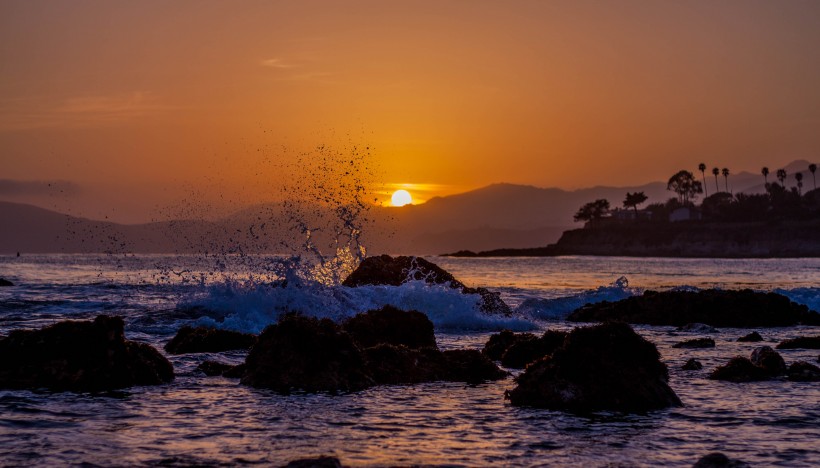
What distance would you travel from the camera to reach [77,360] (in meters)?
13.1

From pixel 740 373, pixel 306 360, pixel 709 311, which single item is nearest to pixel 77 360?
pixel 306 360

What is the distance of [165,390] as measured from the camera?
12.9m

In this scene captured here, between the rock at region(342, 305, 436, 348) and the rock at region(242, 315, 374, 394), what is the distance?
16.3 ft

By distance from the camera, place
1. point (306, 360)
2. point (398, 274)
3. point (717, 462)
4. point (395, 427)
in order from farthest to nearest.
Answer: point (398, 274) → point (306, 360) → point (395, 427) → point (717, 462)

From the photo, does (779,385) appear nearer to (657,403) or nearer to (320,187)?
(657,403)

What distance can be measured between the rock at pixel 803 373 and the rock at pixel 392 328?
759 cm

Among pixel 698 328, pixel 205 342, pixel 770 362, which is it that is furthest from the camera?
pixel 698 328

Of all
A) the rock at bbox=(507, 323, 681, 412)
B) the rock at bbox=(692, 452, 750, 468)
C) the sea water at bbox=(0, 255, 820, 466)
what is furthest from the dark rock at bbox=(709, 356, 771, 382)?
the rock at bbox=(692, 452, 750, 468)

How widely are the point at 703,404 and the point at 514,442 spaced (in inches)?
153

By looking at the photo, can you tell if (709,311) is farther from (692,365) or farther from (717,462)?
(717,462)

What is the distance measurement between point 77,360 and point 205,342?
4.99 meters

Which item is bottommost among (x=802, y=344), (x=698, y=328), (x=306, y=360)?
(x=802, y=344)

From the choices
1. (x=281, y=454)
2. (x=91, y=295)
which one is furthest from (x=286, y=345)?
(x=91, y=295)

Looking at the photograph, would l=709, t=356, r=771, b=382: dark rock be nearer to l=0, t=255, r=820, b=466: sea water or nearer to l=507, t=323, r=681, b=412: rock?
l=0, t=255, r=820, b=466: sea water
